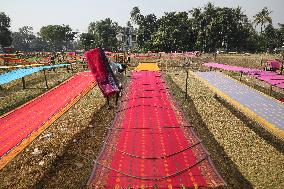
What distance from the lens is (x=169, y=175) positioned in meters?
7.59

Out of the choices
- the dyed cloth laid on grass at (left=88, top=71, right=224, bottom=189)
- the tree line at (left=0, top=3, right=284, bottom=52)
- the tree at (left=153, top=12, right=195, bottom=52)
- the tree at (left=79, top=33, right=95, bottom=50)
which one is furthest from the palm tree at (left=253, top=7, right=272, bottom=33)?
the dyed cloth laid on grass at (left=88, top=71, right=224, bottom=189)

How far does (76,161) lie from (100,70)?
5.72 meters

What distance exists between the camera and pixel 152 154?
912 centimetres

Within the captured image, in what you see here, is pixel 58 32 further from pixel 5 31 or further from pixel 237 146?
pixel 237 146

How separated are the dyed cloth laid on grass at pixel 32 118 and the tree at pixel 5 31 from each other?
226ft

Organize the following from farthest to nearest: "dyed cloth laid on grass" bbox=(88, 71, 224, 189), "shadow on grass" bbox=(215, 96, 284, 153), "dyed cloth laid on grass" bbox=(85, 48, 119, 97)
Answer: "dyed cloth laid on grass" bbox=(85, 48, 119, 97), "shadow on grass" bbox=(215, 96, 284, 153), "dyed cloth laid on grass" bbox=(88, 71, 224, 189)

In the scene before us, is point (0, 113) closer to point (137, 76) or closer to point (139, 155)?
point (139, 155)

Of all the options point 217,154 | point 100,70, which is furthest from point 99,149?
point 100,70

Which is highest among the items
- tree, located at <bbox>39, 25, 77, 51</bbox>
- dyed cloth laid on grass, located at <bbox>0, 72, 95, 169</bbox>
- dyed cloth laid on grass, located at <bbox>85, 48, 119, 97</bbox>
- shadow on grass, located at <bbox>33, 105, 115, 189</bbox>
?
tree, located at <bbox>39, 25, 77, 51</bbox>

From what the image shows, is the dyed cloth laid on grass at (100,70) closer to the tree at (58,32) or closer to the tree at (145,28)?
the tree at (145,28)

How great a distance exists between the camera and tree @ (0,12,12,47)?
7804 centimetres

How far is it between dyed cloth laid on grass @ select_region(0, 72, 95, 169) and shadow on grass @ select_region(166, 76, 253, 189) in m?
7.10

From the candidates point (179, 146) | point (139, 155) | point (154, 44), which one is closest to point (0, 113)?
point (139, 155)

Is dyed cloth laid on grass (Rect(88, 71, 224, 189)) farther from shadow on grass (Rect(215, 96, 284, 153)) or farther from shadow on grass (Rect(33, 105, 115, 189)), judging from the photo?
shadow on grass (Rect(215, 96, 284, 153))
